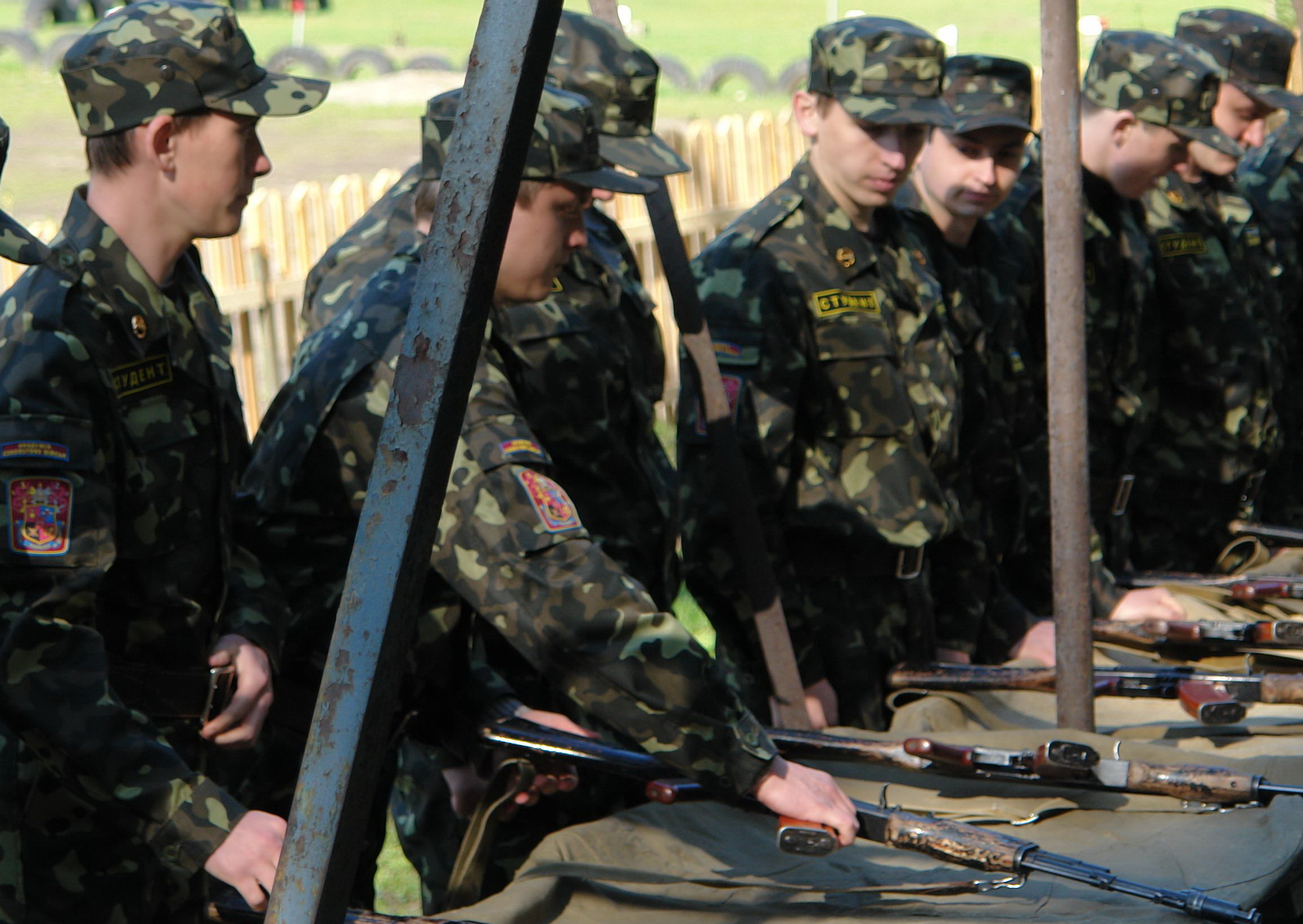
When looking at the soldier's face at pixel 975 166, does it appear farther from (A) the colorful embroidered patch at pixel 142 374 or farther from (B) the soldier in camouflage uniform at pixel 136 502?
(A) the colorful embroidered patch at pixel 142 374

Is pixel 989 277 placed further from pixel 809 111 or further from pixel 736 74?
pixel 736 74

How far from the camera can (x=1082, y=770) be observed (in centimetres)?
271

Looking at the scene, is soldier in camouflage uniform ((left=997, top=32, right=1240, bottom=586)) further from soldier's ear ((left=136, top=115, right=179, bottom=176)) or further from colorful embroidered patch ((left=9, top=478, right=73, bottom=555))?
colorful embroidered patch ((left=9, top=478, right=73, bottom=555))

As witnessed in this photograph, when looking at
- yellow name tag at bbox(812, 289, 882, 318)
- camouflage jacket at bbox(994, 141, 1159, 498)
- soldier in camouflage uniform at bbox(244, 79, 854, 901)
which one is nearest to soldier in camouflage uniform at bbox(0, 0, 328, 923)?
soldier in camouflage uniform at bbox(244, 79, 854, 901)

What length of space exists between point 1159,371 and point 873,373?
1.72 meters

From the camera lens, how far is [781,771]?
2.52 meters

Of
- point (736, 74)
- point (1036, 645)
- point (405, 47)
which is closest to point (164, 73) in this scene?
point (1036, 645)

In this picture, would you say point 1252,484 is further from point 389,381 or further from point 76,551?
point 76,551

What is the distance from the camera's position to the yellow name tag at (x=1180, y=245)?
488 cm

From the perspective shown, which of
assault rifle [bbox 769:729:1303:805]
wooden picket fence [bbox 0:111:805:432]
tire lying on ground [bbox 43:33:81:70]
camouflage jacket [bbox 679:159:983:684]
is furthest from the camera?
tire lying on ground [bbox 43:33:81:70]

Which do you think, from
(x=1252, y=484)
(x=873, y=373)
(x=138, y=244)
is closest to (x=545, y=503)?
(x=138, y=244)

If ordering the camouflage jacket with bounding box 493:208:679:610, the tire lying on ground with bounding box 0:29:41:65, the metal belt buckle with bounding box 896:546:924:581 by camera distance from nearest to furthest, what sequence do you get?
1. the camouflage jacket with bounding box 493:208:679:610
2. the metal belt buckle with bounding box 896:546:924:581
3. the tire lying on ground with bounding box 0:29:41:65

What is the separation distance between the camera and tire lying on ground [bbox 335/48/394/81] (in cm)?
2245

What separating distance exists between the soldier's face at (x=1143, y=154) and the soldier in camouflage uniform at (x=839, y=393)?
39.7 inches
